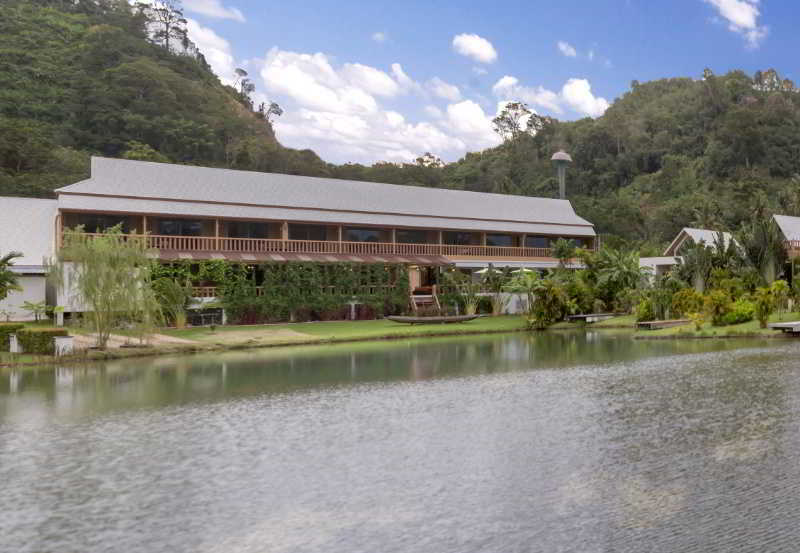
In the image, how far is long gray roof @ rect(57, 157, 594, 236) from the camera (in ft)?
129

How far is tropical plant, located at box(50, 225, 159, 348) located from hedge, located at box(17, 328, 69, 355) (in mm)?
1788

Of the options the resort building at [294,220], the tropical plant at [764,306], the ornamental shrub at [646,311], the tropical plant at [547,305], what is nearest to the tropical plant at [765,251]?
the ornamental shrub at [646,311]

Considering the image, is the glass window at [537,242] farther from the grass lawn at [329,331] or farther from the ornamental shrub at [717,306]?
the ornamental shrub at [717,306]

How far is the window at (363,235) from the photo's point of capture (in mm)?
46594

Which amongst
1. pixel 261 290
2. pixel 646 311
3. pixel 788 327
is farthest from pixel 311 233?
pixel 788 327

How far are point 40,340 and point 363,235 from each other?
82.8 ft

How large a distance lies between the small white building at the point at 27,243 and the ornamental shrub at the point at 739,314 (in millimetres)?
29282

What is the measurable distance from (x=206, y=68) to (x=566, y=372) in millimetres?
101544

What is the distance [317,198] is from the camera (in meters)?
46.1

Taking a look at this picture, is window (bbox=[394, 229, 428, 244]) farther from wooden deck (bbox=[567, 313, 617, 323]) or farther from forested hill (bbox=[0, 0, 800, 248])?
forested hill (bbox=[0, 0, 800, 248])

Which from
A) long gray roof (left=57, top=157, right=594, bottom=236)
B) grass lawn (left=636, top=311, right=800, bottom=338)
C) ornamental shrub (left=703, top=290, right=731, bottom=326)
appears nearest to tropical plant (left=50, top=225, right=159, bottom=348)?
long gray roof (left=57, top=157, right=594, bottom=236)

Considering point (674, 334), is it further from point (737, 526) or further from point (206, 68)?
point (206, 68)

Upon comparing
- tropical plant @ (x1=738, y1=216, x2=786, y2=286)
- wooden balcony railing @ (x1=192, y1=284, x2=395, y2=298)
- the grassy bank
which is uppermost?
tropical plant @ (x1=738, y1=216, x2=786, y2=286)

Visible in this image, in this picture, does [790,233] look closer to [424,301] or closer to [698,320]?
[698,320]
